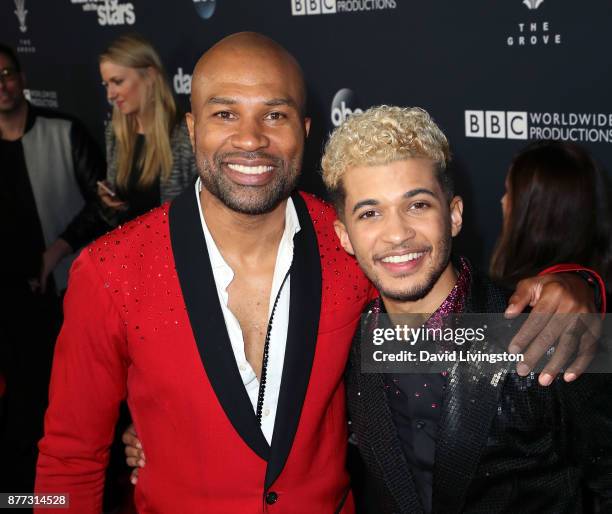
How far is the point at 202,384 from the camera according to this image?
172cm

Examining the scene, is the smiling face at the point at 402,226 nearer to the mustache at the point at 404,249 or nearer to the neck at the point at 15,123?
the mustache at the point at 404,249

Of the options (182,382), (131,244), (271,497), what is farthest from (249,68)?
(271,497)

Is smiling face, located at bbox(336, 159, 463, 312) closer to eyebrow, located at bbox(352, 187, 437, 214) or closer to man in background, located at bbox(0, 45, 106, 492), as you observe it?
eyebrow, located at bbox(352, 187, 437, 214)

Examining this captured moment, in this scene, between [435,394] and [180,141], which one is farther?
[180,141]

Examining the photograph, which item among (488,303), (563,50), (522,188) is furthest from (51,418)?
(563,50)

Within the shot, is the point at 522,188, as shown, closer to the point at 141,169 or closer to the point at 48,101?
the point at 141,169

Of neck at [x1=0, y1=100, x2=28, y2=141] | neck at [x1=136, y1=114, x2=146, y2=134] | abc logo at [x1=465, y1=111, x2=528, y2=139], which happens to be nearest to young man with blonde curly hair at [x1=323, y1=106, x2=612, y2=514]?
abc logo at [x1=465, y1=111, x2=528, y2=139]

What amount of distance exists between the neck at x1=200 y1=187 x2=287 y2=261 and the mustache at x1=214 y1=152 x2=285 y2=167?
11 cm

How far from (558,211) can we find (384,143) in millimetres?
1184

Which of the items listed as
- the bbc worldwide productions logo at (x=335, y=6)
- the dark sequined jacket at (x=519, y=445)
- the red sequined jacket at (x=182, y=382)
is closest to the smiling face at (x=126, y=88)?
the bbc worldwide productions logo at (x=335, y=6)

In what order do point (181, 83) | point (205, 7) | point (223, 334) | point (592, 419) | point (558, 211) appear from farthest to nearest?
point (181, 83) < point (205, 7) < point (558, 211) < point (223, 334) < point (592, 419)

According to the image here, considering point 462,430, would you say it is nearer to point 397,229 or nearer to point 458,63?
point 397,229

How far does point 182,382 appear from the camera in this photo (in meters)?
1.73

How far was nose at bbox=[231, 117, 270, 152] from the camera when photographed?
5.81 ft
